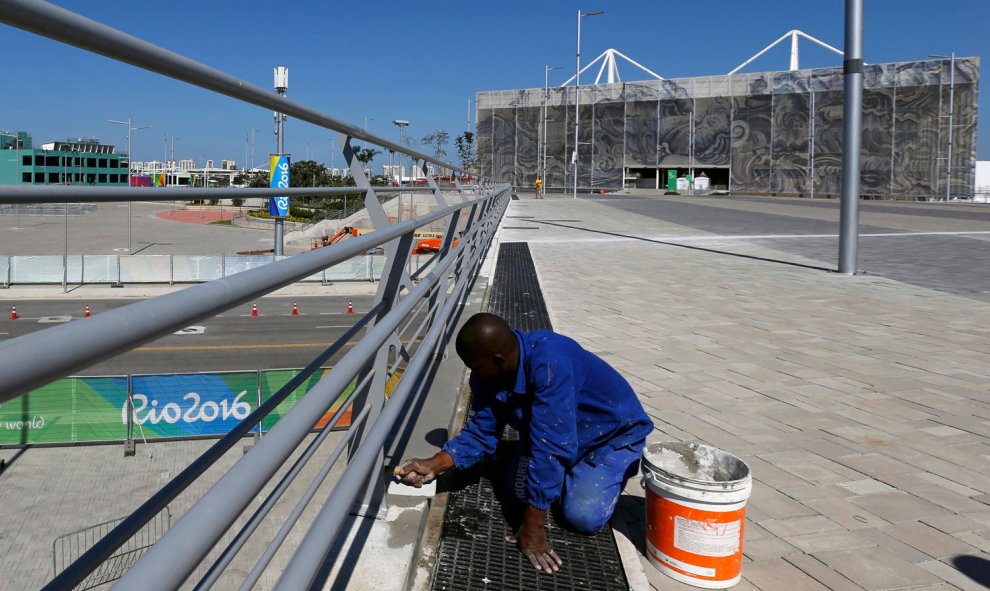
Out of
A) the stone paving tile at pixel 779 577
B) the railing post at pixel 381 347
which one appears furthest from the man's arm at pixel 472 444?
the stone paving tile at pixel 779 577

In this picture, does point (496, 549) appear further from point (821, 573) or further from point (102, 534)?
point (102, 534)

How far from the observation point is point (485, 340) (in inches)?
115

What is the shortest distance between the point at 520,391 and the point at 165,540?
2123mm

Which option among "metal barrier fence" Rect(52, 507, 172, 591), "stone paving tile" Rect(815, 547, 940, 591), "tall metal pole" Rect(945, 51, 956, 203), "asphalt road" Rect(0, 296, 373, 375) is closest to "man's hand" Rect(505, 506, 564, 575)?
"stone paving tile" Rect(815, 547, 940, 591)

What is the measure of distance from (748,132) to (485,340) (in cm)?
6305

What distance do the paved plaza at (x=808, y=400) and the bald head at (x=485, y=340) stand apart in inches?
36.1

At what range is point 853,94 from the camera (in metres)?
11.0

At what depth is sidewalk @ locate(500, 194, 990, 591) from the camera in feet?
10.1

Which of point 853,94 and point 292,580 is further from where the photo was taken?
point 853,94

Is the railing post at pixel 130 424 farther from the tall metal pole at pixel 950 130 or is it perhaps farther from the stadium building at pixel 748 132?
the tall metal pole at pixel 950 130

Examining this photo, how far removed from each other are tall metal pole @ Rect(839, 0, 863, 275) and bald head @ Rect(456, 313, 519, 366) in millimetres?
9302

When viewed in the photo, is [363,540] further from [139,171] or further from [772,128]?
[772,128]

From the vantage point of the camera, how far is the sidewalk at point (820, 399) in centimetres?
307

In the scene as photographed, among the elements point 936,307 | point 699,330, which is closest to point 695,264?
point 936,307
